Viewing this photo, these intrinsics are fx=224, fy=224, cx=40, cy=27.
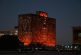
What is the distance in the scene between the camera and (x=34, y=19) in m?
153

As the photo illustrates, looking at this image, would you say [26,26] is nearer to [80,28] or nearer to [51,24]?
[51,24]

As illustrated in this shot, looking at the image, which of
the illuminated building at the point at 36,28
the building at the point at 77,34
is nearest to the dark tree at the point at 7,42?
the illuminated building at the point at 36,28

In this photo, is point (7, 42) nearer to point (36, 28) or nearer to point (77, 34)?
point (36, 28)

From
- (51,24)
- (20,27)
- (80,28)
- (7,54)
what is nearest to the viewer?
(7,54)

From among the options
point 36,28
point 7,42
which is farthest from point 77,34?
point 7,42

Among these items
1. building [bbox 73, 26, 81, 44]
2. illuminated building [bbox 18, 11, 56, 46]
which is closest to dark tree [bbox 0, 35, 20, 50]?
illuminated building [bbox 18, 11, 56, 46]

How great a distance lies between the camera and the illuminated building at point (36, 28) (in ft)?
493

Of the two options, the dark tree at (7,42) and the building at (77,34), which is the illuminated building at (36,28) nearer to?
the building at (77,34)

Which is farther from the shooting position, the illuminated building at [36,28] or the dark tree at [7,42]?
the illuminated building at [36,28]

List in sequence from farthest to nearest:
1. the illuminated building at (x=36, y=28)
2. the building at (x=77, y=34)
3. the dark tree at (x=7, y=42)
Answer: the building at (x=77, y=34), the illuminated building at (x=36, y=28), the dark tree at (x=7, y=42)

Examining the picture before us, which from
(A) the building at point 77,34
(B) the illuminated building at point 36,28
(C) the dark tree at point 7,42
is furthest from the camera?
(A) the building at point 77,34

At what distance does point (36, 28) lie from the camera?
15350cm

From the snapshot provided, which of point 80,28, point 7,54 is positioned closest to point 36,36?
point 80,28

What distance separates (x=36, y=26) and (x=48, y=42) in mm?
18210
